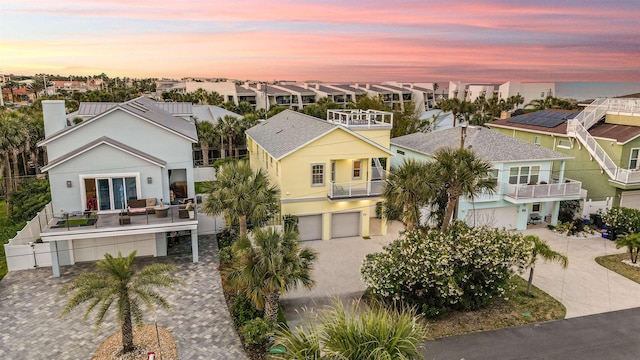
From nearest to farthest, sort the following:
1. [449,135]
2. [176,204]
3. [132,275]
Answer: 1. [132,275]
2. [176,204]
3. [449,135]

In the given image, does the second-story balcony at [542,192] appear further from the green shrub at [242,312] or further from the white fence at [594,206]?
the green shrub at [242,312]

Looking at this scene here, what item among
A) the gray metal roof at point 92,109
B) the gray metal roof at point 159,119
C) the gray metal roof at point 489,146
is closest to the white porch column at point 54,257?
the gray metal roof at point 159,119

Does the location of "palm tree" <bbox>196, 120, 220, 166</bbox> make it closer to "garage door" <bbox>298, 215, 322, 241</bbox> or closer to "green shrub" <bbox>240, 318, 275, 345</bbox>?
"garage door" <bbox>298, 215, 322, 241</bbox>

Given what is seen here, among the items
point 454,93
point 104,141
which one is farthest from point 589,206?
point 454,93

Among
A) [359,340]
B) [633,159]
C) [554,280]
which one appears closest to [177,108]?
[554,280]

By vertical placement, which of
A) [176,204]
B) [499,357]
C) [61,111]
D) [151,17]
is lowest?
[499,357]

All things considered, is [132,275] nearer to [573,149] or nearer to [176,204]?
[176,204]

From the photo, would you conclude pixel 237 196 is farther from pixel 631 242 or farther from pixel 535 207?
pixel 535 207
